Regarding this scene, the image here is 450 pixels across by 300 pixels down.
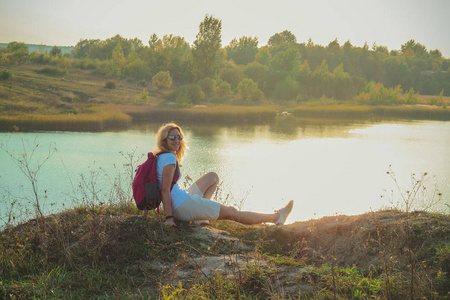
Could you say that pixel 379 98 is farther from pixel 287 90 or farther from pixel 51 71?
pixel 51 71

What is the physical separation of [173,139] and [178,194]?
2.06 ft

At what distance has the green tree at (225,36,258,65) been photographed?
104 metres

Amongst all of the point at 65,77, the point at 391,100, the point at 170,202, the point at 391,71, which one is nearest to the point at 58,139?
the point at 170,202

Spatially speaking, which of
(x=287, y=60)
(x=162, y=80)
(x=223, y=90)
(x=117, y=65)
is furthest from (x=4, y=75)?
(x=287, y=60)

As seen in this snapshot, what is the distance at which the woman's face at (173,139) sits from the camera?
176 inches

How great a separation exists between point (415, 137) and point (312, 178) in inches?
561

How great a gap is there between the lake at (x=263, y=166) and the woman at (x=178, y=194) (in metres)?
1.40

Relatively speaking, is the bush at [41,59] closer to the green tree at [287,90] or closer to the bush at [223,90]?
the bush at [223,90]

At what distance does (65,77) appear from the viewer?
1722 inches

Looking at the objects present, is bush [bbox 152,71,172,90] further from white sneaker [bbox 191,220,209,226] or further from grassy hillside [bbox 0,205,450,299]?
white sneaker [bbox 191,220,209,226]

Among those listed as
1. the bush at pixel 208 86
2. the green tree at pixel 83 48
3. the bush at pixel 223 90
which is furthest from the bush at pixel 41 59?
the green tree at pixel 83 48

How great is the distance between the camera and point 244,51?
104562mm

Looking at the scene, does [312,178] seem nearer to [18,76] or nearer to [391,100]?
[18,76]

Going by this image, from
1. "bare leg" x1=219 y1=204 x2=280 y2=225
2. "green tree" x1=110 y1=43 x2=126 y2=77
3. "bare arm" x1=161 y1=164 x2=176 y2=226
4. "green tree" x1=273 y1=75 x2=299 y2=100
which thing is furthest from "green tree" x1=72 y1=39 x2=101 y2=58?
"bare arm" x1=161 y1=164 x2=176 y2=226
